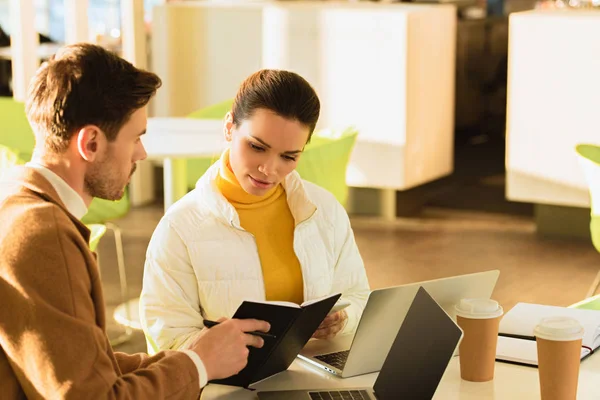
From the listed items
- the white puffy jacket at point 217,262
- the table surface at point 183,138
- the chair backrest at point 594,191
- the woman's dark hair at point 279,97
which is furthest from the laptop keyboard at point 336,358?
the chair backrest at point 594,191

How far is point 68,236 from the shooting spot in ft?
5.14

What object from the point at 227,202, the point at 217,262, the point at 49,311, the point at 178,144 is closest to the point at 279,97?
the point at 227,202

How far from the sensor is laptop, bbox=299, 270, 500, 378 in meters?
1.97

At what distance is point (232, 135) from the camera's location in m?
2.46

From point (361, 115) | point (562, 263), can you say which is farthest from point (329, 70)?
point (562, 263)

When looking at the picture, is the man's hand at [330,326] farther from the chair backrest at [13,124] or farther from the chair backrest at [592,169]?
the chair backrest at [13,124]

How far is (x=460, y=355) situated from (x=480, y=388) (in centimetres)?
7

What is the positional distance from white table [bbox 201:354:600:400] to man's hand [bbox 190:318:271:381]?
0.13 meters

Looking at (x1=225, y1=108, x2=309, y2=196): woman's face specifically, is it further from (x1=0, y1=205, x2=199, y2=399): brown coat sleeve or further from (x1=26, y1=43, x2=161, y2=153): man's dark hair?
(x1=0, y1=205, x2=199, y2=399): brown coat sleeve

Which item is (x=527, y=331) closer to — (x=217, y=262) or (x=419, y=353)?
(x=419, y=353)

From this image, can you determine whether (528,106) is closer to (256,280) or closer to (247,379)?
(256,280)

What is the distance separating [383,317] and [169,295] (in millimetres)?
538

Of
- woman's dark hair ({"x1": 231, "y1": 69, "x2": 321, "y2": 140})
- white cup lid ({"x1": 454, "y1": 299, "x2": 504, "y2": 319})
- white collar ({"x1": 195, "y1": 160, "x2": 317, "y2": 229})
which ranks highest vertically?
woman's dark hair ({"x1": 231, "y1": 69, "x2": 321, "y2": 140})

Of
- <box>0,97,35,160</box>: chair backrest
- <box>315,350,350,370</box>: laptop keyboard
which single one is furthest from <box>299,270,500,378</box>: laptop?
<box>0,97,35,160</box>: chair backrest
